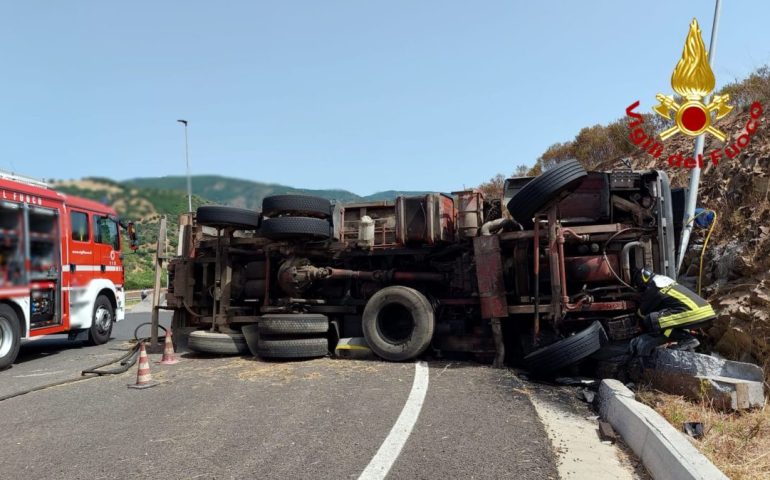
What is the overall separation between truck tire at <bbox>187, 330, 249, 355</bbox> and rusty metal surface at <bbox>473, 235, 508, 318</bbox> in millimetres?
4185

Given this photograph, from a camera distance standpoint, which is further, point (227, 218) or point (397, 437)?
point (227, 218)

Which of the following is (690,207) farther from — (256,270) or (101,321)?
(101,321)

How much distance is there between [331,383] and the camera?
6.20 metres

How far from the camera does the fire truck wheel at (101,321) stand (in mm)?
10719

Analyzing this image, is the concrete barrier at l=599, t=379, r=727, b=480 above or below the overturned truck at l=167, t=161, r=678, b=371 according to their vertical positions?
below

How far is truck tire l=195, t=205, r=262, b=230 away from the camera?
836 cm

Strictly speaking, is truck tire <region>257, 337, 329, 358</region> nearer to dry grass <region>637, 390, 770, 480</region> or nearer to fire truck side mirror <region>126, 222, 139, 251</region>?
dry grass <region>637, 390, 770, 480</region>

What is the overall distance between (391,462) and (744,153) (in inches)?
335

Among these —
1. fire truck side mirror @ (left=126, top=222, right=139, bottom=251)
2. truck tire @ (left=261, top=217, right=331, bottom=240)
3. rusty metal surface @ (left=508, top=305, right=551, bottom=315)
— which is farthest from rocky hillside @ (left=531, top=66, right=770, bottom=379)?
fire truck side mirror @ (left=126, top=222, right=139, bottom=251)

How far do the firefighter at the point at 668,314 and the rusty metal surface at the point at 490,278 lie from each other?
1.77 meters

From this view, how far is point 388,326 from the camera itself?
822 centimetres

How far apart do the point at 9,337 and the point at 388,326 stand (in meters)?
6.15

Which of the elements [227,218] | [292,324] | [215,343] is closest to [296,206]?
[227,218]

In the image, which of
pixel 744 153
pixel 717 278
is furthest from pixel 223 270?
pixel 744 153
